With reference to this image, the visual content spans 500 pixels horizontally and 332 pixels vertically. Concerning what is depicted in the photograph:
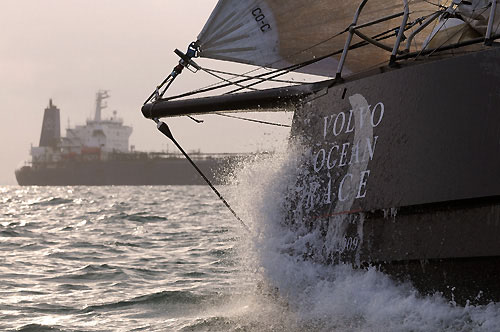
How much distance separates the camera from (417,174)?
4.00 m

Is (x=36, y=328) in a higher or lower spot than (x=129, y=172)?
lower

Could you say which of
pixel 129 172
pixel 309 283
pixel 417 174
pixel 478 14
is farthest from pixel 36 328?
pixel 129 172

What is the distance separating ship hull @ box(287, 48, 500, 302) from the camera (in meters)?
3.75

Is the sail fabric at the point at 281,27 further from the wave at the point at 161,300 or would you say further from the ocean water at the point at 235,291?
the wave at the point at 161,300

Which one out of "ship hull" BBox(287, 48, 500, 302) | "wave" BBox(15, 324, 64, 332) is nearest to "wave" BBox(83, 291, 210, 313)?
"wave" BBox(15, 324, 64, 332)

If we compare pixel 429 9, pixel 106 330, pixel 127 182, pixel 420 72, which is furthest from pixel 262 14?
pixel 127 182

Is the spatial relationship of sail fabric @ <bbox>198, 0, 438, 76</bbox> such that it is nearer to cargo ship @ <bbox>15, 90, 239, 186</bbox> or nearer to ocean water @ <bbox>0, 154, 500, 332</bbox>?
ocean water @ <bbox>0, 154, 500, 332</bbox>

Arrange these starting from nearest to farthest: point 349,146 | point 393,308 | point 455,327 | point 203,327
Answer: point 455,327 < point 393,308 < point 349,146 < point 203,327

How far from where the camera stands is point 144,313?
5613 mm

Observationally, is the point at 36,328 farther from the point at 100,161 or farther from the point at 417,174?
the point at 100,161

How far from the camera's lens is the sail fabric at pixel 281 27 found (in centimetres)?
621

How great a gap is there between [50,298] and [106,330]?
1426mm

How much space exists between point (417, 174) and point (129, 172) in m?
76.4

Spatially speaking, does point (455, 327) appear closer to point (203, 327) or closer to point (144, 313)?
point (203, 327)
